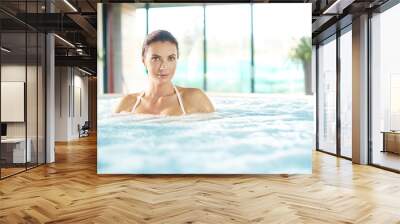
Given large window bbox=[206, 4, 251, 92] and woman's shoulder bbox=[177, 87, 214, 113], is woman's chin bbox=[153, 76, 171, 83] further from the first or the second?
large window bbox=[206, 4, 251, 92]

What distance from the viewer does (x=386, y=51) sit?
7.57 meters

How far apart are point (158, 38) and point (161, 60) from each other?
0.36 meters

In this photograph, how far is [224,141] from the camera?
21.5 feet

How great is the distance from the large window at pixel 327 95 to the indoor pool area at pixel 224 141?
4.17 m

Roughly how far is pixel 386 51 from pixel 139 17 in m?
4.63

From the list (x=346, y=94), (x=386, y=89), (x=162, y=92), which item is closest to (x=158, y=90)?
(x=162, y=92)

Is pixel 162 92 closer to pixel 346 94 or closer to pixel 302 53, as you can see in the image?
pixel 302 53

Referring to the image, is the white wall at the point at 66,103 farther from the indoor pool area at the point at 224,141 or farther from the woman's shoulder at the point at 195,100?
the woman's shoulder at the point at 195,100

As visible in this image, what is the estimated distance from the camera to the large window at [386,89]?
7148 millimetres

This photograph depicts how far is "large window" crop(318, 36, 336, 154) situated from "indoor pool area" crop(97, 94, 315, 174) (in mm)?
4173

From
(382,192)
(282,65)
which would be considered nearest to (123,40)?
(282,65)

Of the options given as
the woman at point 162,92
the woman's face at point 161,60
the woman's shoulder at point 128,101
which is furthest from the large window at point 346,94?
the woman's shoulder at point 128,101

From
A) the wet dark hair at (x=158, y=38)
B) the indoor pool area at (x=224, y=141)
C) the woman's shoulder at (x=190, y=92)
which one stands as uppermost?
the wet dark hair at (x=158, y=38)

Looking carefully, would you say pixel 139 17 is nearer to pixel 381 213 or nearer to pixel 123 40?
pixel 123 40
